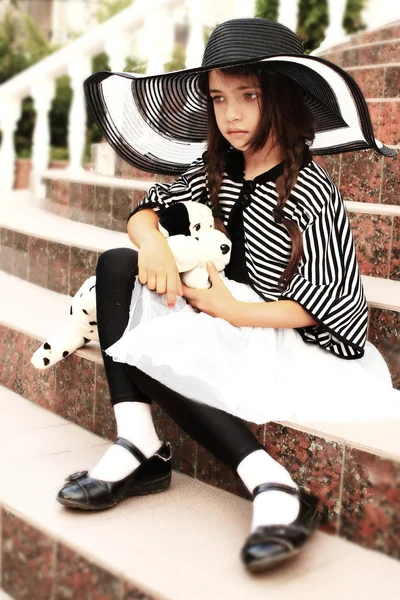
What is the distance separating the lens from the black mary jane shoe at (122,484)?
175 centimetres

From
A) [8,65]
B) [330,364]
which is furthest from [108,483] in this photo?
[8,65]

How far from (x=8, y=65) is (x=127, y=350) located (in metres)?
9.67

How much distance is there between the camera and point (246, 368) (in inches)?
73.3

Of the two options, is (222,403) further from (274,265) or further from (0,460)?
(0,460)

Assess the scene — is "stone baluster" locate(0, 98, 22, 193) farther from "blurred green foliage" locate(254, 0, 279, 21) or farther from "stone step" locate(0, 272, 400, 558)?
"stone step" locate(0, 272, 400, 558)

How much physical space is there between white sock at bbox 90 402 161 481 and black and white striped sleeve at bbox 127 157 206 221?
60 centimetres

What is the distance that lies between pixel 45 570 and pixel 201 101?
129 centimetres

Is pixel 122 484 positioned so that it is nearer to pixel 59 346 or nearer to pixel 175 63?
pixel 59 346

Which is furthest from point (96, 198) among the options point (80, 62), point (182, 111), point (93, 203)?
point (80, 62)

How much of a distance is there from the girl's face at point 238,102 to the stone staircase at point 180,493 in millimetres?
624

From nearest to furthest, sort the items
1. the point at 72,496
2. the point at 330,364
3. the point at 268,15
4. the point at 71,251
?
the point at 72,496
the point at 330,364
the point at 71,251
the point at 268,15

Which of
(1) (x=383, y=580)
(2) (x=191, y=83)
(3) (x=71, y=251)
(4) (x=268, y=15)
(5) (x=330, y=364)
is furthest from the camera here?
(4) (x=268, y=15)

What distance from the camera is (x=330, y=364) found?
6.46ft

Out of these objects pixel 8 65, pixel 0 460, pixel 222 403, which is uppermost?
pixel 8 65
